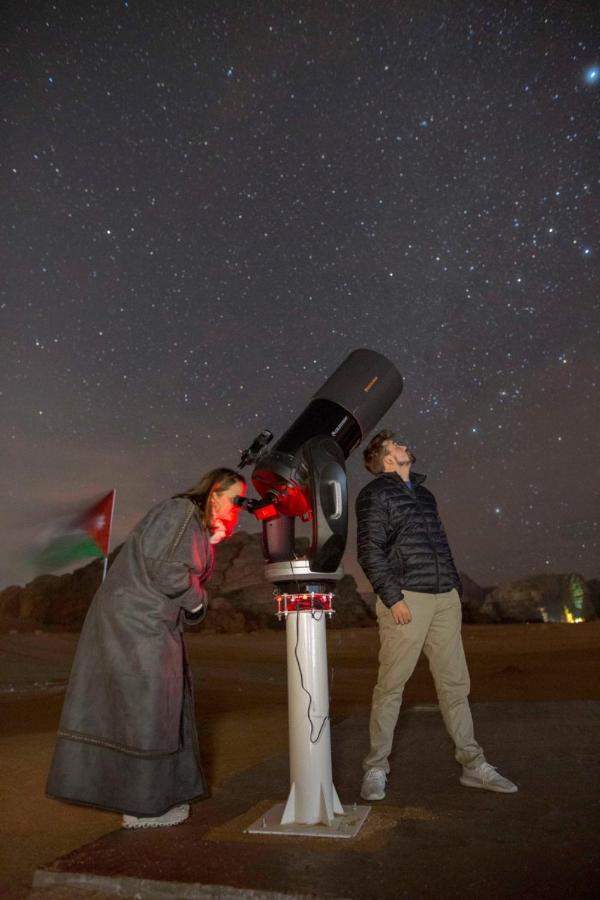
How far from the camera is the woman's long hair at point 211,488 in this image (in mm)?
3707

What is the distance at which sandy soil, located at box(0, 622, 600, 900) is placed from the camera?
162 inches

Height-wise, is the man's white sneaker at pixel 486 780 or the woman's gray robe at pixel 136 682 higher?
the woman's gray robe at pixel 136 682

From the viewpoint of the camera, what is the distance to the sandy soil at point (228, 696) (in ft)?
13.5

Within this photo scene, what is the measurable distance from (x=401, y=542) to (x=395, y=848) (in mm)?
1703

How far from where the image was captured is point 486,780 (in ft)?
12.4

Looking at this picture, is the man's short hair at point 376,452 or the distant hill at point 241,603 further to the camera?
the distant hill at point 241,603

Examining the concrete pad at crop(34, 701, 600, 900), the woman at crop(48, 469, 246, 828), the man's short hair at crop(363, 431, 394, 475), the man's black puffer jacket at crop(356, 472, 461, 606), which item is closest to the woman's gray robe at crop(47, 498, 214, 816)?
the woman at crop(48, 469, 246, 828)

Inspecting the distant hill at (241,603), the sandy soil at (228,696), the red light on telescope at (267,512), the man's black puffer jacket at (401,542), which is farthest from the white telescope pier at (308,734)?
the distant hill at (241,603)

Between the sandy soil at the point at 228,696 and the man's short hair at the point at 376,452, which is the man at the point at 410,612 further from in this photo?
the sandy soil at the point at 228,696

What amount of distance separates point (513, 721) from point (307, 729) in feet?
11.1

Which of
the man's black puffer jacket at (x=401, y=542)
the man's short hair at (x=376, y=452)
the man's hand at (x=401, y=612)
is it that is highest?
the man's short hair at (x=376, y=452)

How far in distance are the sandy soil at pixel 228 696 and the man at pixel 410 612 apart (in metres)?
1.40

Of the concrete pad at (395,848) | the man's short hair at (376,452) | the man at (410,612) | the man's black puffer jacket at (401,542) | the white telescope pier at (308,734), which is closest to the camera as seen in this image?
the concrete pad at (395,848)

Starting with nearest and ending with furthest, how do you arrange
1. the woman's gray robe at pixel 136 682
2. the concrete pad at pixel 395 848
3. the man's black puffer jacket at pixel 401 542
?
the concrete pad at pixel 395 848, the woman's gray robe at pixel 136 682, the man's black puffer jacket at pixel 401 542
